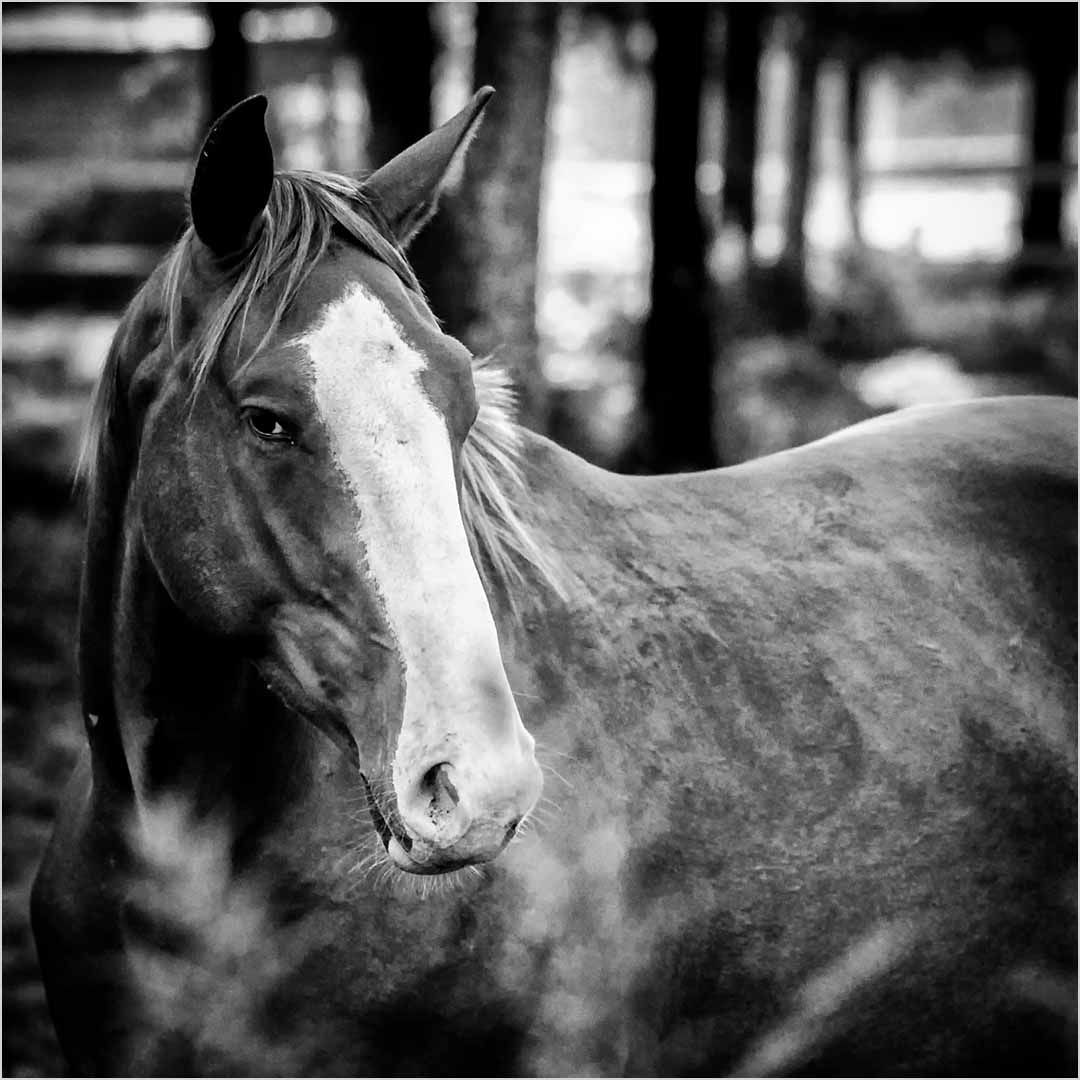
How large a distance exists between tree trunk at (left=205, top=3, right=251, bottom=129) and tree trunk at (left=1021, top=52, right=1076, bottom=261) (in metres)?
10.8

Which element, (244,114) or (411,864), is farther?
(244,114)

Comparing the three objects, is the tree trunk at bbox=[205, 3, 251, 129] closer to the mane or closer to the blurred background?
the blurred background

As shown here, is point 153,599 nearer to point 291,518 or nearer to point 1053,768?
point 291,518

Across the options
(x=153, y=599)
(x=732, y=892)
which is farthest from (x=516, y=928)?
(x=153, y=599)

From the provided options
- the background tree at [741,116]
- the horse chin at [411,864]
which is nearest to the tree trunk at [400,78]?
the horse chin at [411,864]

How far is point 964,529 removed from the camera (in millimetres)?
3021

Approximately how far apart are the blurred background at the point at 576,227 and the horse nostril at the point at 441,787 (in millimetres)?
1763

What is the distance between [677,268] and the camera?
8.39 metres

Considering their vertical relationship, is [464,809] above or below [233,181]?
below

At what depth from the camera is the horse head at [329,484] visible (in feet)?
6.07

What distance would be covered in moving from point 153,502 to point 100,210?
14100 millimetres

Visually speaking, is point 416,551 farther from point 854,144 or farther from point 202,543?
point 854,144

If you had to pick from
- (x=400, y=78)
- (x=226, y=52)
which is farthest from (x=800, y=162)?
(x=400, y=78)

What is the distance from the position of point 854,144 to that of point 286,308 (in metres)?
18.4
